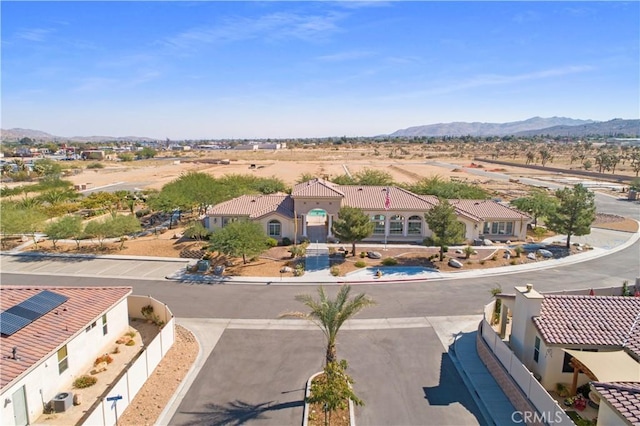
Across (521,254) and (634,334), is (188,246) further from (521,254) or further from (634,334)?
(634,334)

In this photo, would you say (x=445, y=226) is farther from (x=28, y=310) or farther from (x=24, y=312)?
(x=24, y=312)

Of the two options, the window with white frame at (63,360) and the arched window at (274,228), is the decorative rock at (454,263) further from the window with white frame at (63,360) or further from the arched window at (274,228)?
the window with white frame at (63,360)

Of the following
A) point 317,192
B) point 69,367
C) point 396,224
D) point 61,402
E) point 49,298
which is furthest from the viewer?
point 396,224

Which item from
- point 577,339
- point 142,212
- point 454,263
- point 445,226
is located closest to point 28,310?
point 577,339

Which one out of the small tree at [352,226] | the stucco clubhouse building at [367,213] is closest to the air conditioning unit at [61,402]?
the small tree at [352,226]

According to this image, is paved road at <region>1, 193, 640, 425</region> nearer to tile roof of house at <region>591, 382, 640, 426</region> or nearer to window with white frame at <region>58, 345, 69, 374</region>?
tile roof of house at <region>591, 382, 640, 426</region>
